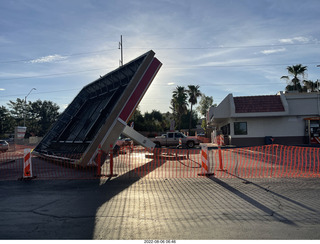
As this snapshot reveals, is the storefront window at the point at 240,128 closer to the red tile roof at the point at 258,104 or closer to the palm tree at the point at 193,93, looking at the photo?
the red tile roof at the point at 258,104

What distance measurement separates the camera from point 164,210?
5844mm

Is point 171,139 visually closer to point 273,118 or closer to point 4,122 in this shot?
point 273,118

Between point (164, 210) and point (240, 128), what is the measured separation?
2311 cm

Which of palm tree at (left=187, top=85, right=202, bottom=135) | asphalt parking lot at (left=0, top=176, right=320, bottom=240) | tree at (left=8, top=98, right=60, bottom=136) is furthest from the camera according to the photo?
tree at (left=8, top=98, right=60, bottom=136)

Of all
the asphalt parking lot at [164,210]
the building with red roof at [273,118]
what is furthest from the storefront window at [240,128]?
the asphalt parking lot at [164,210]

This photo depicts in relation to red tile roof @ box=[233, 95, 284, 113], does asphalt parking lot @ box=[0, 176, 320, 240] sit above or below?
below

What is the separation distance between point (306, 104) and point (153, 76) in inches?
768

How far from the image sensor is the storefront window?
2738cm

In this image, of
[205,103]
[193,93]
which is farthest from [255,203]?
[205,103]

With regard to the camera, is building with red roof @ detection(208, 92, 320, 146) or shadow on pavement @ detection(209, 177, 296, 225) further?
building with red roof @ detection(208, 92, 320, 146)

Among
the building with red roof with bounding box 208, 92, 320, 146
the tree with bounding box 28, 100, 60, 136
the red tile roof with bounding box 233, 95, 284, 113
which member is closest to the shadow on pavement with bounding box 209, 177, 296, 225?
the building with red roof with bounding box 208, 92, 320, 146

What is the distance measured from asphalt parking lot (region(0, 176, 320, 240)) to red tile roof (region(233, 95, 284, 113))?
1800cm

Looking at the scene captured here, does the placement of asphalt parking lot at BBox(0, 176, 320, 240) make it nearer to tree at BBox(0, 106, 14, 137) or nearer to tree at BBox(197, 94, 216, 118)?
tree at BBox(0, 106, 14, 137)
